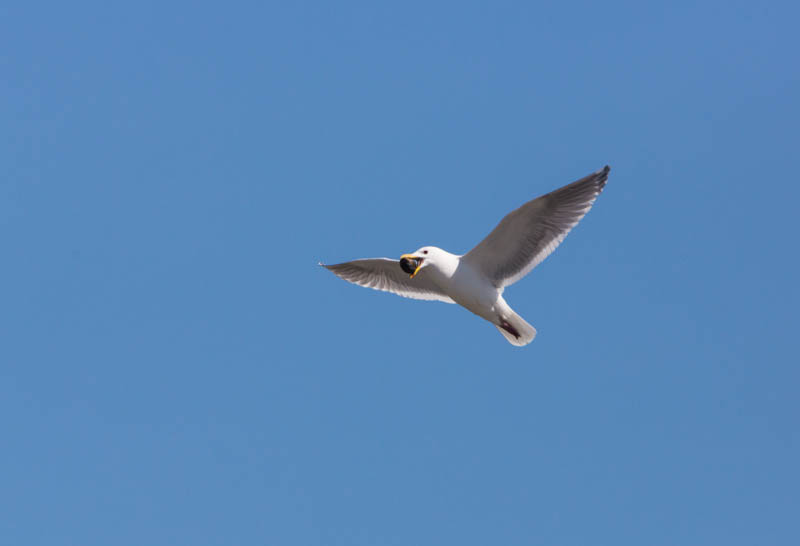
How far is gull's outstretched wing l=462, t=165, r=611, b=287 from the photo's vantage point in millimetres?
12375

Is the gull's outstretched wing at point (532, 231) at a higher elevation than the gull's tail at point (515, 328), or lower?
higher

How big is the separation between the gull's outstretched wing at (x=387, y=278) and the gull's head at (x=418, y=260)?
Result: 0.79 metres

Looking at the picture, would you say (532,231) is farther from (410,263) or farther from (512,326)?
(410,263)

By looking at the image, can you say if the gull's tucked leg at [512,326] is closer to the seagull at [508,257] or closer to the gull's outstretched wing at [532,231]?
the seagull at [508,257]

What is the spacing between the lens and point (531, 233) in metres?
12.6

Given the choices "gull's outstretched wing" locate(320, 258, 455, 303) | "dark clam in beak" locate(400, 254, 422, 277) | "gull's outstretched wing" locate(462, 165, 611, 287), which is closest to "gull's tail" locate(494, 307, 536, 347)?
"gull's outstretched wing" locate(462, 165, 611, 287)

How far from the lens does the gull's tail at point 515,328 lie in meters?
12.8

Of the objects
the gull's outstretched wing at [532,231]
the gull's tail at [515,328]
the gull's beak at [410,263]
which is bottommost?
the gull's tail at [515,328]

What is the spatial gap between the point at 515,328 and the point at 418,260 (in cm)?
140

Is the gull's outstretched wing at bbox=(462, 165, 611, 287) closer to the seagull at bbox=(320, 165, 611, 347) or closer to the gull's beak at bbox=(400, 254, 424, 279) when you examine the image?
the seagull at bbox=(320, 165, 611, 347)

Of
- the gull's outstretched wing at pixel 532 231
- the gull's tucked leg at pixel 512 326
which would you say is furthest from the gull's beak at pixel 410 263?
the gull's tucked leg at pixel 512 326

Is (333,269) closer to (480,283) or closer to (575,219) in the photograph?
(480,283)

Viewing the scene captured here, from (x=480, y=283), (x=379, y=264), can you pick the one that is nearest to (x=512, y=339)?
(x=480, y=283)

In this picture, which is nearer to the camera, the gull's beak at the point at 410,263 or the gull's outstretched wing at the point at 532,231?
the gull's outstretched wing at the point at 532,231
